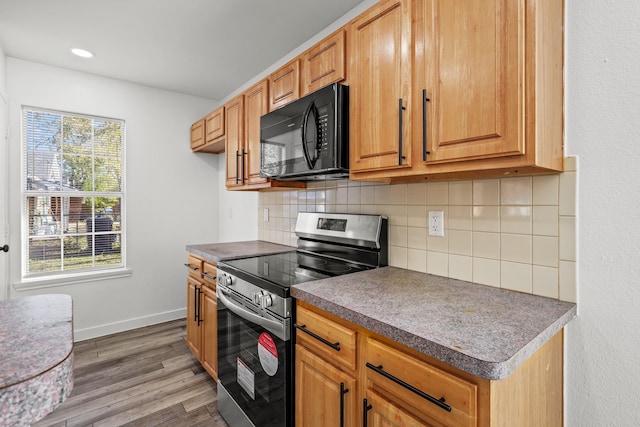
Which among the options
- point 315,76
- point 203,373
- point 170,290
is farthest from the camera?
point 170,290

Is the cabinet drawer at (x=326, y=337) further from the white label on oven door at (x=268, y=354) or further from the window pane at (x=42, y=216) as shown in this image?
the window pane at (x=42, y=216)

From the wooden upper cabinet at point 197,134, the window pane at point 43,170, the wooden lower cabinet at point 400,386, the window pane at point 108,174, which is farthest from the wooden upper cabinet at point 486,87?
the window pane at point 43,170

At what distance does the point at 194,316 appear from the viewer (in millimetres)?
2488

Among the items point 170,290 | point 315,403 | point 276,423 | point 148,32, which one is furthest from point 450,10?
point 170,290

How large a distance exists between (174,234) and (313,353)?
2783 mm

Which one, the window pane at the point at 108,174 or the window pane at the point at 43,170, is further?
the window pane at the point at 108,174

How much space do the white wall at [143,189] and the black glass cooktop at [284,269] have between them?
6.09 feet

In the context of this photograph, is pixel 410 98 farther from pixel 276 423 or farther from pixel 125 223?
pixel 125 223

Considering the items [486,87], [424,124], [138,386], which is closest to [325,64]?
[424,124]

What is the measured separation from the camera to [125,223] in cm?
322

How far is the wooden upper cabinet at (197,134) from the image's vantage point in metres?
3.32

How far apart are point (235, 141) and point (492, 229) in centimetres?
204

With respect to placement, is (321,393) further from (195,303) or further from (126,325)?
(126,325)

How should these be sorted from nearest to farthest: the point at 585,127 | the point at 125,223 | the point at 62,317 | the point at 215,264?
the point at 62,317 → the point at 585,127 → the point at 215,264 → the point at 125,223
